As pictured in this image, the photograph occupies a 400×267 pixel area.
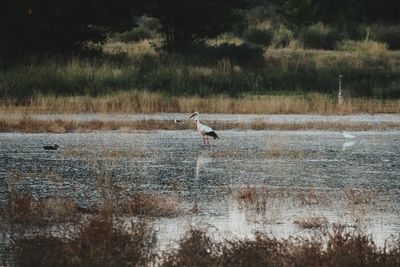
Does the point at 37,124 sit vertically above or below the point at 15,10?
below

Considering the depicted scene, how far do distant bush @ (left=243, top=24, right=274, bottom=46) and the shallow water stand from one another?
21.5 metres

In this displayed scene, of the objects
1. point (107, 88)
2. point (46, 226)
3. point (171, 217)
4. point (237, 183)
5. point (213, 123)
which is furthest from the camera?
point (107, 88)

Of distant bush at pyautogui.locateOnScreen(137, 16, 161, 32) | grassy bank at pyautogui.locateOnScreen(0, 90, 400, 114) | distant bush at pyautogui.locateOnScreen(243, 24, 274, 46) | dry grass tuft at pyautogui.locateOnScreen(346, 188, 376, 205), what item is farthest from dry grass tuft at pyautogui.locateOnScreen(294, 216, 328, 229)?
distant bush at pyautogui.locateOnScreen(137, 16, 161, 32)

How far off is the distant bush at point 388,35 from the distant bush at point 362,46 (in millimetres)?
1057

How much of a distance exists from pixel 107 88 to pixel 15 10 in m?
8.29

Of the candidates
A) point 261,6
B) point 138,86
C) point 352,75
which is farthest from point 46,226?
point 261,6

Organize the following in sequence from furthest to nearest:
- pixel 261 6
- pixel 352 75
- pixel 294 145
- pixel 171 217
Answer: pixel 261 6 < pixel 352 75 < pixel 294 145 < pixel 171 217

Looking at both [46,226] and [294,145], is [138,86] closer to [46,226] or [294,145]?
[294,145]

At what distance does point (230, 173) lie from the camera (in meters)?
18.8

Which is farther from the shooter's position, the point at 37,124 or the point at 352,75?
the point at 352,75

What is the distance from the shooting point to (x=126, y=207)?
13.6 metres

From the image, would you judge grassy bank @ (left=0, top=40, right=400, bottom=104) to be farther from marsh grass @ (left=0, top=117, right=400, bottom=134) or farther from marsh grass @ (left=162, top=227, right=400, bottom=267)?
marsh grass @ (left=162, top=227, right=400, bottom=267)

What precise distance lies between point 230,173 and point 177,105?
14.8 m

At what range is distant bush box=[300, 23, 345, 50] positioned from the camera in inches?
1896
